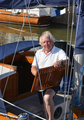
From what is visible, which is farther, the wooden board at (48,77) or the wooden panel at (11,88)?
the wooden panel at (11,88)

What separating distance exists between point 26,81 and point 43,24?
1071cm

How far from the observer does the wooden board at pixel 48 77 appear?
231 centimetres

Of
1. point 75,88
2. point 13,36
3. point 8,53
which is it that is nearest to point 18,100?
point 8,53

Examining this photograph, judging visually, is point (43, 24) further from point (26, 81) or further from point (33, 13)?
point (26, 81)

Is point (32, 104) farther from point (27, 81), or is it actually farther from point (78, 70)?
point (78, 70)

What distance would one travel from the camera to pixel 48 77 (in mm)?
2389

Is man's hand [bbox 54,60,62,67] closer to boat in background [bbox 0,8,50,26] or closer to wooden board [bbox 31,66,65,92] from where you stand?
wooden board [bbox 31,66,65,92]

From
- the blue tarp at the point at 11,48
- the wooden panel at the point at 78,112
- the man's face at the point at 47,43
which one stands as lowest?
the wooden panel at the point at 78,112

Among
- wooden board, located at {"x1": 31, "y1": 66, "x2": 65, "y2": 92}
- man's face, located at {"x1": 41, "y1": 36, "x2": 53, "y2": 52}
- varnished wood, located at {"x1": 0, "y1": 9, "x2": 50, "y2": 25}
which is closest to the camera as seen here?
wooden board, located at {"x1": 31, "y1": 66, "x2": 65, "y2": 92}

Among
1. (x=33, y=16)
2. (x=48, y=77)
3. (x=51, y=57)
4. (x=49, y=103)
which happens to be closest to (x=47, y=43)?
(x=51, y=57)

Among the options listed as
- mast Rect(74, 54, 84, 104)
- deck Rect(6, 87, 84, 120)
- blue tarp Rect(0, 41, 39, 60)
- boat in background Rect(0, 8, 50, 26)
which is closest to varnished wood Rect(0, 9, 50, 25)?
boat in background Rect(0, 8, 50, 26)

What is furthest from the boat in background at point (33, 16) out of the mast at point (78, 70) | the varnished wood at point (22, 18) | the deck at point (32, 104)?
the mast at point (78, 70)

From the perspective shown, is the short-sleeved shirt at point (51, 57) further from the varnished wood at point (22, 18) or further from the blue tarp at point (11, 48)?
the varnished wood at point (22, 18)

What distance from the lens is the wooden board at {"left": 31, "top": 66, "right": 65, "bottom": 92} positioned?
90.8 inches
